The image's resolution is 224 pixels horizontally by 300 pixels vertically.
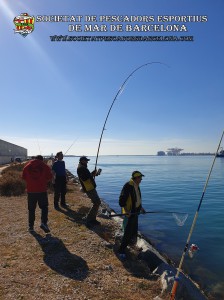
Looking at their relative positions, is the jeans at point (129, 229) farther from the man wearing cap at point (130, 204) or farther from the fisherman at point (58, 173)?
the fisherman at point (58, 173)

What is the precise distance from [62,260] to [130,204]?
220 cm

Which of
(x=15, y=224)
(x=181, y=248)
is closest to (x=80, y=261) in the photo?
(x=15, y=224)

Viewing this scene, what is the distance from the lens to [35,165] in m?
9.33

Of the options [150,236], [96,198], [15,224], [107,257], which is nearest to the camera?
[107,257]

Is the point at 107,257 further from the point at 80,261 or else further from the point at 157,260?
the point at 157,260

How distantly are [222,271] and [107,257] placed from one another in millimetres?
4684

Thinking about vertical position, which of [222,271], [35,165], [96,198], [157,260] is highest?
[35,165]

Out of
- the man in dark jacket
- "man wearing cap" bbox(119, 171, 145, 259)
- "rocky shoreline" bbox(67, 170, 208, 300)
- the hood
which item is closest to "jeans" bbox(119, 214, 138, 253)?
"man wearing cap" bbox(119, 171, 145, 259)

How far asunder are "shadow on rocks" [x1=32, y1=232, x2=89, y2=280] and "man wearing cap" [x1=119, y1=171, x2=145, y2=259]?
1.25 m

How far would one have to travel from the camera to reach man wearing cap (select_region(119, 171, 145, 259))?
25.6 ft

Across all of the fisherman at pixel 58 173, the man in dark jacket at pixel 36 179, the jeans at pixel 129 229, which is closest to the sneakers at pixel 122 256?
the jeans at pixel 129 229

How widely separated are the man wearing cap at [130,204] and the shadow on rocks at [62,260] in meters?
1.25

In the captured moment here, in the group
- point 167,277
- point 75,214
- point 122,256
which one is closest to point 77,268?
point 122,256

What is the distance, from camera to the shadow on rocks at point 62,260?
6.75m
